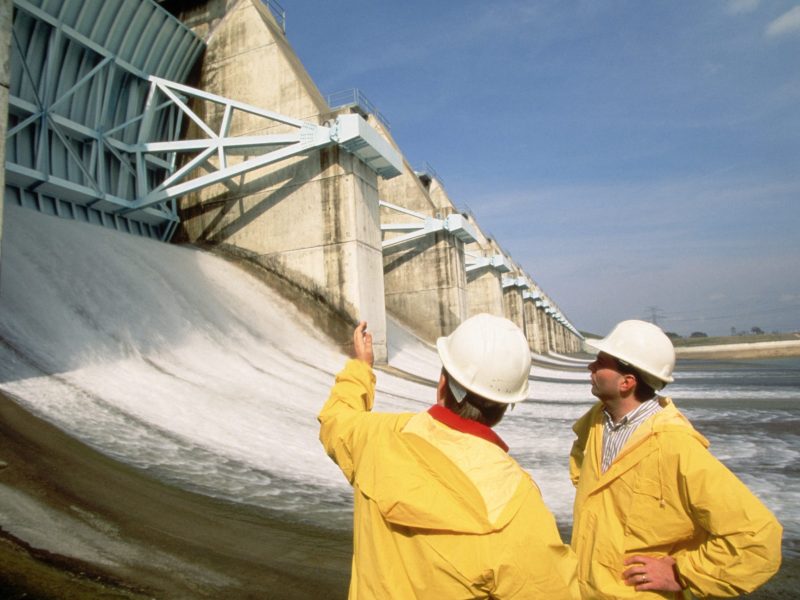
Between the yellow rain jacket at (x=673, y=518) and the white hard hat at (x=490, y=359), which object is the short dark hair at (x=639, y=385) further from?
the white hard hat at (x=490, y=359)

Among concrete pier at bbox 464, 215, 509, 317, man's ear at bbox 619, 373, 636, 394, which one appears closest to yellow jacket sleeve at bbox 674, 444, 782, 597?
man's ear at bbox 619, 373, 636, 394

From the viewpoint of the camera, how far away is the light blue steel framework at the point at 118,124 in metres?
11.7

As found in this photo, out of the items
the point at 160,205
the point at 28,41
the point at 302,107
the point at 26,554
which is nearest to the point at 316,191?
the point at 302,107

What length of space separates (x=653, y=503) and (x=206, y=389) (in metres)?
6.25

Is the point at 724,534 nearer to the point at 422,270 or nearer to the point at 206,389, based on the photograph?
the point at 206,389

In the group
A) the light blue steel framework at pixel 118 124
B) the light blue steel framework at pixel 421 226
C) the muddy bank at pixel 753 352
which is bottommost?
the muddy bank at pixel 753 352

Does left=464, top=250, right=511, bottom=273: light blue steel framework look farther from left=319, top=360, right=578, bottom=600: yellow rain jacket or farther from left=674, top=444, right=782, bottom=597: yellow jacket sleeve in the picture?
left=319, top=360, right=578, bottom=600: yellow rain jacket

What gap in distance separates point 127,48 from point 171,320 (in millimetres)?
9630

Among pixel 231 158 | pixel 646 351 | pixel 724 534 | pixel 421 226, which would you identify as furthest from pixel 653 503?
pixel 421 226

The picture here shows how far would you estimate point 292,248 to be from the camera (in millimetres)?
14078

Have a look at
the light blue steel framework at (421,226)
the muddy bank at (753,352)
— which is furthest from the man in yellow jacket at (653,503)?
the muddy bank at (753,352)

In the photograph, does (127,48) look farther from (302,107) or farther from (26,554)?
(26,554)

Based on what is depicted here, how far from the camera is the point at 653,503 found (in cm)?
166

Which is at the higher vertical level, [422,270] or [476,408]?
[422,270]
